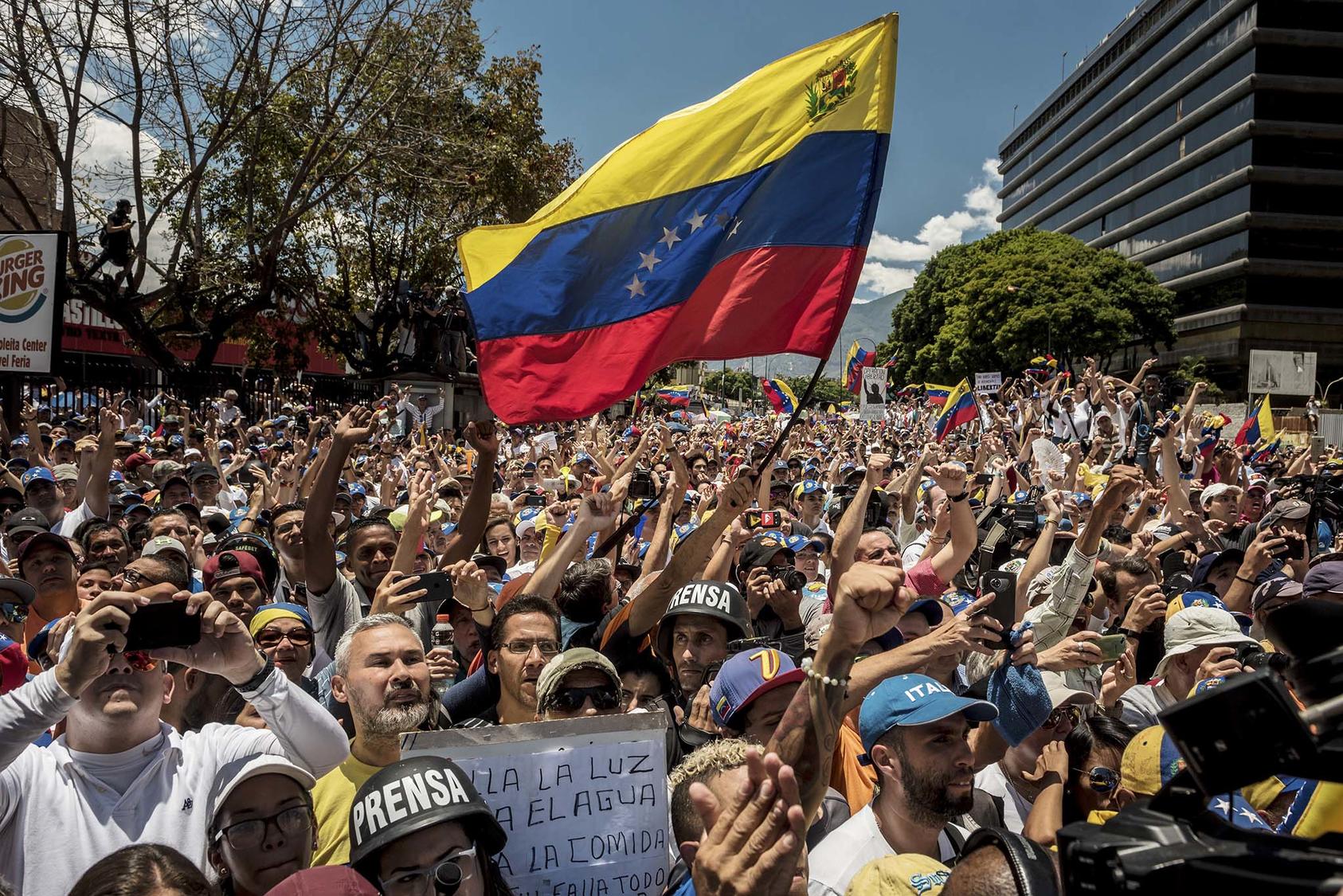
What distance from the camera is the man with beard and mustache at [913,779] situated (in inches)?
114

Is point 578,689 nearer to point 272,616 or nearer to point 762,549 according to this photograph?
point 272,616

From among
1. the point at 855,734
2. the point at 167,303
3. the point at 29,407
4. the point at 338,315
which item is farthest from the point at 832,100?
the point at 338,315

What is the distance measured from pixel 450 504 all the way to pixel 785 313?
4.75m

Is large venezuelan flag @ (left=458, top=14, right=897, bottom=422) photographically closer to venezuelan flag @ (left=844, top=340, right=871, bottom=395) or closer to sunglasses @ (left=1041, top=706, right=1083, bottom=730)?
sunglasses @ (left=1041, top=706, right=1083, bottom=730)

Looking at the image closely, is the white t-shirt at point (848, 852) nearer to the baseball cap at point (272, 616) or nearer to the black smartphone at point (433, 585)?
the black smartphone at point (433, 585)

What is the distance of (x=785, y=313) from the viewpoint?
5.19 m

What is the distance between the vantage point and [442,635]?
4707 millimetres

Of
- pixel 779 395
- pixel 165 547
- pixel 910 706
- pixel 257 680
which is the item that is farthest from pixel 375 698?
pixel 779 395

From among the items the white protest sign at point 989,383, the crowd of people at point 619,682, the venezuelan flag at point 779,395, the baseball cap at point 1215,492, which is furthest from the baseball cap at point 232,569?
the white protest sign at point 989,383

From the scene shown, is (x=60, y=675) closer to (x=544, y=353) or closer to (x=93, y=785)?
(x=93, y=785)

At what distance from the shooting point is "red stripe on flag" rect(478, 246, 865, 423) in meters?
5.13

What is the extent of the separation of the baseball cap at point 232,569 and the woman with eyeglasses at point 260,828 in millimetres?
2386

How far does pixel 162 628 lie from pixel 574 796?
1.18 metres

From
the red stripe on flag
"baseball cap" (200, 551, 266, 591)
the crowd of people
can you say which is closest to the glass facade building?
the crowd of people
